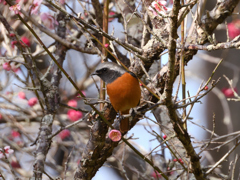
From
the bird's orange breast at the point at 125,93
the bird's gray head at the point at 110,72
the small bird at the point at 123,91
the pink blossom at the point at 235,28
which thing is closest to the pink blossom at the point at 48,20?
the bird's gray head at the point at 110,72

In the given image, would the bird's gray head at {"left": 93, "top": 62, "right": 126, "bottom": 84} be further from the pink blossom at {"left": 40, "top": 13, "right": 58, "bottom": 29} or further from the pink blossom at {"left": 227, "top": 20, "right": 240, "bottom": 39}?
the pink blossom at {"left": 227, "top": 20, "right": 240, "bottom": 39}

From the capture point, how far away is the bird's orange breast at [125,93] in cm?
275

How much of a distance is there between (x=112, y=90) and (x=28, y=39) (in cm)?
338

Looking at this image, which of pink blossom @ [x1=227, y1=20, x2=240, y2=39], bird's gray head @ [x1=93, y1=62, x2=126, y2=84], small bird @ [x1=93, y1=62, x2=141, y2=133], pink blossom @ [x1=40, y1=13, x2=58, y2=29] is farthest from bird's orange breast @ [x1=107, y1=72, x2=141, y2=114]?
pink blossom @ [x1=227, y1=20, x2=240, y2=39]

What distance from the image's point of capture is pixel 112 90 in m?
2.85

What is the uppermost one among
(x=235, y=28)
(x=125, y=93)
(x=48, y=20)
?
(x=48, y=20)

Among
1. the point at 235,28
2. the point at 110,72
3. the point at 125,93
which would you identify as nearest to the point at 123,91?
the point at 125,93

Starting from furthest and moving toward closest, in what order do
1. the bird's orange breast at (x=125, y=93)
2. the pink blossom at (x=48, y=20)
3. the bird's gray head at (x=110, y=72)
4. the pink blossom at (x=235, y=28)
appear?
the pink blossom at (x=235, y=28)
the pink blossom at (x=48, y=20)
the bird's gray head at (x=110, y=72)
the bird's orange breast at (x=125, y=93)

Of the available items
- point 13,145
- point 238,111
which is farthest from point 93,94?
point 238,111

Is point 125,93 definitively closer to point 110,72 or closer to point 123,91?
point 123,91

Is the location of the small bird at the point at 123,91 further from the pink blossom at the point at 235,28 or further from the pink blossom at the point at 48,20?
the pink blossom at the point at 235,28

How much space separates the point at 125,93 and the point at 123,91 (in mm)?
27

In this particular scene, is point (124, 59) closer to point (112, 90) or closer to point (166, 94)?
point (112, 90)

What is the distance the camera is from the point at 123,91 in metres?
2.78
